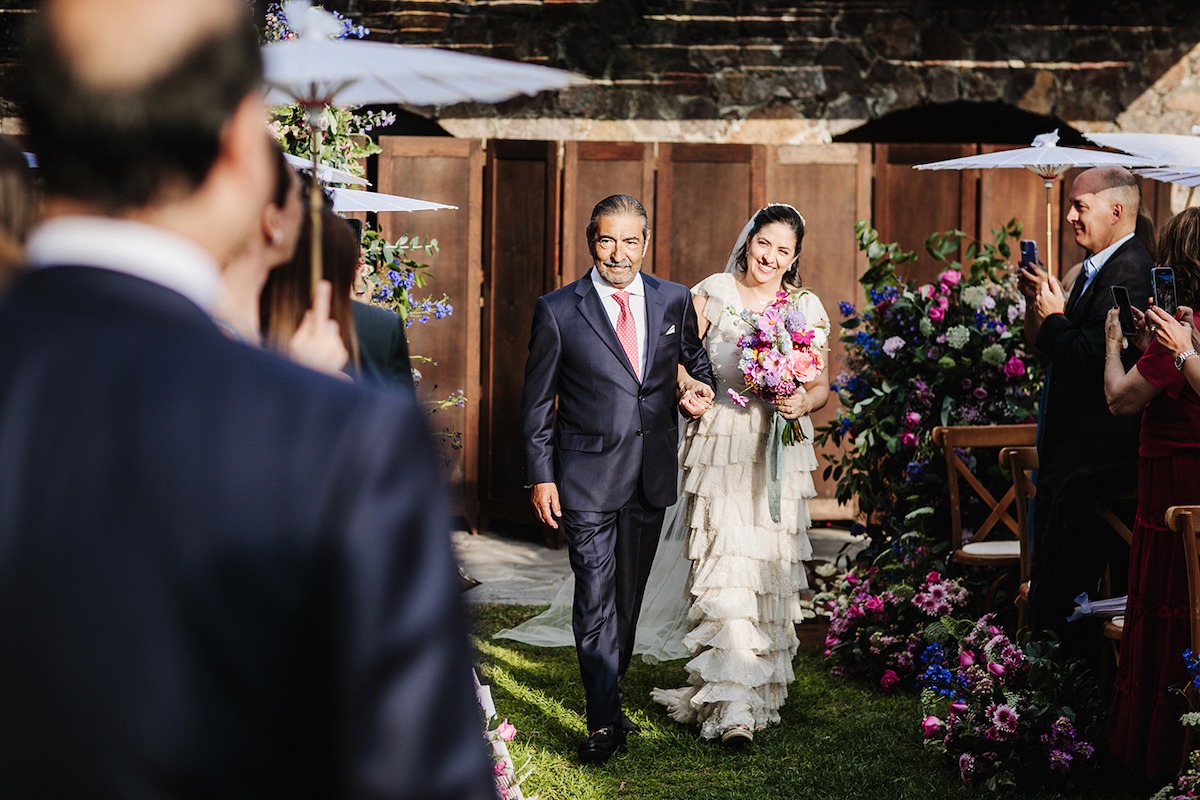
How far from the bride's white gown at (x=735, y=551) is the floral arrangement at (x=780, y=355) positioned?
118mm

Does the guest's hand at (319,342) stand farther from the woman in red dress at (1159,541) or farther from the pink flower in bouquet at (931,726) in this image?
the pink flower in bouquet at (931,726)

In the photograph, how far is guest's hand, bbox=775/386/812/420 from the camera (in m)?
5.39

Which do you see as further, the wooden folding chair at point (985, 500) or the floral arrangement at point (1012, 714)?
the wooden folding chair at point (985, 500)

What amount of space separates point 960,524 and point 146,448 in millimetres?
5582

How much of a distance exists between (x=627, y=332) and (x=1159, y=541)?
2073 millimetres

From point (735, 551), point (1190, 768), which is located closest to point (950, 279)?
point (735, 551)

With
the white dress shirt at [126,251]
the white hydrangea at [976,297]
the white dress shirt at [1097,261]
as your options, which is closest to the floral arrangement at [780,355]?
the white dress shirt at [1097,261]

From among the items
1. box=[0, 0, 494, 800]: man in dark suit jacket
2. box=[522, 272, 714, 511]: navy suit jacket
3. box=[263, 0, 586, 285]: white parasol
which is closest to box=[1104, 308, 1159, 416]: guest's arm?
box=[522, 272, 714, 511]: navy suit jacket

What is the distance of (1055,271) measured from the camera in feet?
31.5

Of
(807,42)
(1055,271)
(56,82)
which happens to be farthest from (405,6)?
(56,82)

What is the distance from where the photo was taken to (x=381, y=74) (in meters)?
2.39

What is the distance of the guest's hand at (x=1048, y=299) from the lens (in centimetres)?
530

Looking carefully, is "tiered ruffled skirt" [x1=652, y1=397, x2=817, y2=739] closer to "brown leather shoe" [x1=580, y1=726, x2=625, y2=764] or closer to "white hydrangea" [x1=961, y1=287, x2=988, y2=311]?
"brown leather shoe" [x1=580, y1=726, x2=625, y2=764]

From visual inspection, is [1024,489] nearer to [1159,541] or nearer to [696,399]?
[1159,541]
